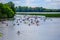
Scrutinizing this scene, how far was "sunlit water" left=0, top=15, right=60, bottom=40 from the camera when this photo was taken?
2.31 m

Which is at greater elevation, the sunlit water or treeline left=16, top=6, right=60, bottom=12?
treeline left=16, top=6, right=60, bottom=12

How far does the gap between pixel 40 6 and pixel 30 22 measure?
0.88 ft

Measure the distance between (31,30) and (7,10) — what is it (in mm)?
436

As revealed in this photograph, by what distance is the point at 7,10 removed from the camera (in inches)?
94.2

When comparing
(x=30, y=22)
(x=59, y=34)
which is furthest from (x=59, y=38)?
(x=30, y=22)

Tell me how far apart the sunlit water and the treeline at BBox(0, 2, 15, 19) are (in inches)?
3.4

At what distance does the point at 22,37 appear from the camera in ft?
7.59

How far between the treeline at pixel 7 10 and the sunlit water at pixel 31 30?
87 millimetres

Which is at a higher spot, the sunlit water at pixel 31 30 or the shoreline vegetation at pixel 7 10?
the shoreline vegetation at pixel 7 10

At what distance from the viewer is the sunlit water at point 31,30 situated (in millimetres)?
2314

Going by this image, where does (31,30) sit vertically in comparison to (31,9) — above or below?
below

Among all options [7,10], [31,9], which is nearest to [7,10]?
[7,10]

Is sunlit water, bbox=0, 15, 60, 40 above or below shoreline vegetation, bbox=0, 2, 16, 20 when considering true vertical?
below

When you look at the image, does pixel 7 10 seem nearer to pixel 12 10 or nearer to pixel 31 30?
pixel 12 10
